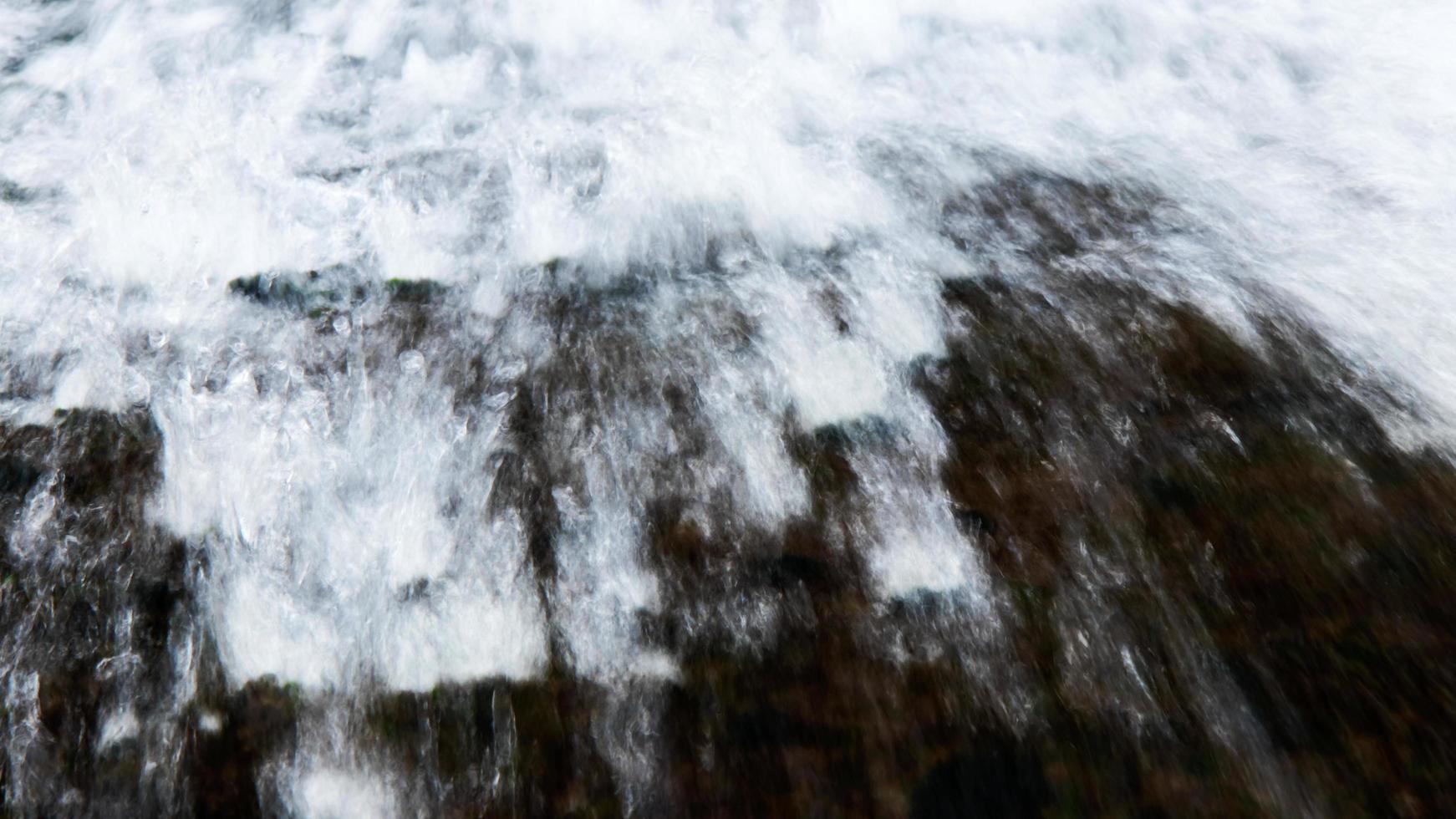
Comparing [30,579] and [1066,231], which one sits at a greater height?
[1066,231]

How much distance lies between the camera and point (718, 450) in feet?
10.3

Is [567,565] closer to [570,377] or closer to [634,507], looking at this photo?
[634,507]

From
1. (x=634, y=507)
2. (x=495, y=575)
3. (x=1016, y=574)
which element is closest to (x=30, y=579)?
(x=495, y=575)

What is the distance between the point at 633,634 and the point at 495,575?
0.47m

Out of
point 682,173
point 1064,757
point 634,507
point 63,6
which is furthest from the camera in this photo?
point 63,6

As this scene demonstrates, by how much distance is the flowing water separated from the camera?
2.57 m

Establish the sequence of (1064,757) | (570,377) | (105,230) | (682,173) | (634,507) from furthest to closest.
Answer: (682,173), (105,230), (570,377), (634,507), (1064,757)

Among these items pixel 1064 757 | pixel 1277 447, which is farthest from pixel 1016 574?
pixel 1277 447

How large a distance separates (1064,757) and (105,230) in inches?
161

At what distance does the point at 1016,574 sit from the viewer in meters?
2.81

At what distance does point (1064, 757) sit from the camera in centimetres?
253

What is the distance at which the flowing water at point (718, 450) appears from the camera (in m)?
2.57

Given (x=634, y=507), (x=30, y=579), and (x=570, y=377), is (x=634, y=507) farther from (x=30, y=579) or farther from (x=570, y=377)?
(x=30, y=579)

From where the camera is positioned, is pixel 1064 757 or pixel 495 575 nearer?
pixel 1064 757
